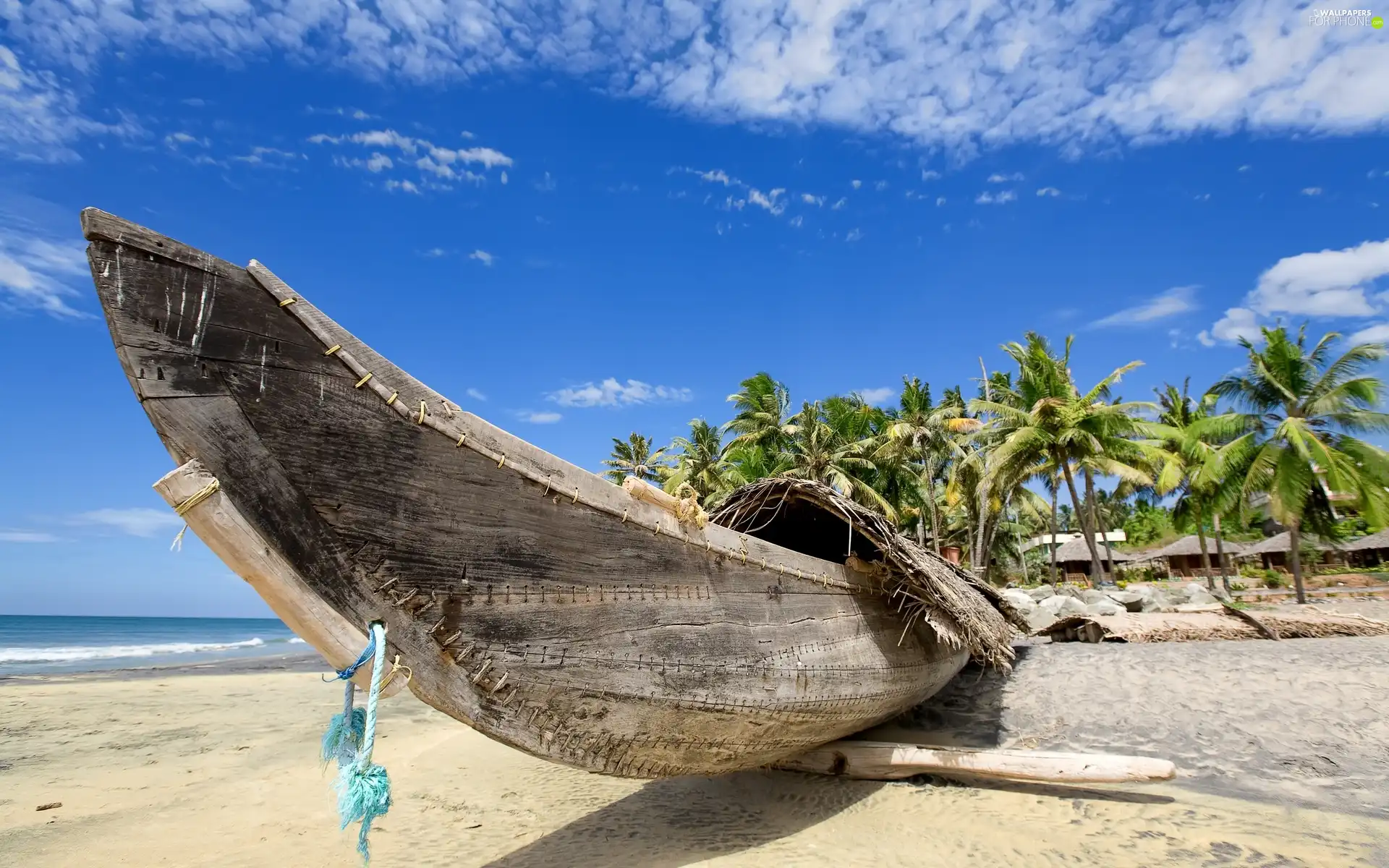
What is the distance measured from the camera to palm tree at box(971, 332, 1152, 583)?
1748cm

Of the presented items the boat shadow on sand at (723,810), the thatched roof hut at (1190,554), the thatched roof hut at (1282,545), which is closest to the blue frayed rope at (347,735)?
the boat shadow on sand at (723,810)

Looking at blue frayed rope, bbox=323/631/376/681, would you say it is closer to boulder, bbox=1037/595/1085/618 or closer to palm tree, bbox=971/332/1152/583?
boulder, bbox=1037/595/1085/618

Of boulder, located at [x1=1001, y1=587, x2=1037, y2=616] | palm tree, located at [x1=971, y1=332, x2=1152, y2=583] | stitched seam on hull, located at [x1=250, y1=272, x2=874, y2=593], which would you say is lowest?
boulder, located at [x1=1001, y1=587, x2=1037, y2=616]

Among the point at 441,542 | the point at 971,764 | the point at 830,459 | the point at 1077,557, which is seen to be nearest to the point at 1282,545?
the point at 1077,557

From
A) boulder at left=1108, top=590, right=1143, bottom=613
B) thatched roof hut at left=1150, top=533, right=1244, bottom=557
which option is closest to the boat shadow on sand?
boulder at left=1108, top=590, right=1143, bottom=613

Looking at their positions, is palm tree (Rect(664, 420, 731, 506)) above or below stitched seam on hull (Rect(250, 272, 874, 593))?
above

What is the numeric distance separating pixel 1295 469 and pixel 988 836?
1719 centimetres

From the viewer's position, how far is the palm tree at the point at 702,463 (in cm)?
2489

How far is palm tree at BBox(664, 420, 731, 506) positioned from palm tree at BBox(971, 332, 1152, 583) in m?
9.34

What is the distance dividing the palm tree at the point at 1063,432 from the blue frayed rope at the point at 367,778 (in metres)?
18.2

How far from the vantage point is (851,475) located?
2398 centimetres

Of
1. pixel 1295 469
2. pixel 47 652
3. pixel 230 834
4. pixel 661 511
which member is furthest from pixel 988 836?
pixel 47 652

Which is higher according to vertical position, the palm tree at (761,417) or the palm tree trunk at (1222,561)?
the palm tree at (761,417)

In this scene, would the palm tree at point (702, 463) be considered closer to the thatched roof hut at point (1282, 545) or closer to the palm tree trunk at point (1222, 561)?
the palm tree trunk at point (1222, 561)
